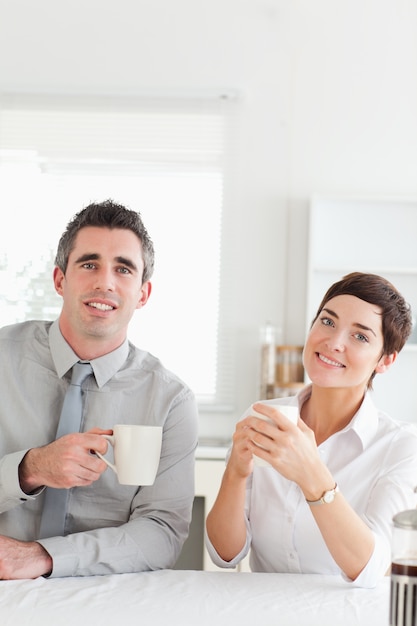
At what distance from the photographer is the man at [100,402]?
58.5 inches

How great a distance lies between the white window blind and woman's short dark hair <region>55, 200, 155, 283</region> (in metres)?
2.14

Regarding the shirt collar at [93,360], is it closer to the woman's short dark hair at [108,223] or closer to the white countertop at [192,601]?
the woman's short dark hair at [108,223]

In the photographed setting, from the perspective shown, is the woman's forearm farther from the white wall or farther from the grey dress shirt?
the white wall

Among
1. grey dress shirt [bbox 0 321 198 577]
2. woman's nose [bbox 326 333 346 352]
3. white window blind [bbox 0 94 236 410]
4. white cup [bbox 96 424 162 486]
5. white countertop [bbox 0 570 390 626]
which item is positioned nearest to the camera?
white countertop [bbox 0 570 390 626]

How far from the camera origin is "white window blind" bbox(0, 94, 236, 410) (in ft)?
12.9

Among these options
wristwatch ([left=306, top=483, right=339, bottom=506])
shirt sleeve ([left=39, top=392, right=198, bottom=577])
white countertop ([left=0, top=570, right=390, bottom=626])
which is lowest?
white countertop ([left=0, top=570, right=390, bottom=626])

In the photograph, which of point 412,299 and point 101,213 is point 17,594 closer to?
point 101,213

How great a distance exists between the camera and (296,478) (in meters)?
1.35

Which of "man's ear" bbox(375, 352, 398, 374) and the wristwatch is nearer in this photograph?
the wristwatch

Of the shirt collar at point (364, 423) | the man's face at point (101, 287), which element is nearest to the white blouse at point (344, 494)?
the shirt collar at point (364, 423)

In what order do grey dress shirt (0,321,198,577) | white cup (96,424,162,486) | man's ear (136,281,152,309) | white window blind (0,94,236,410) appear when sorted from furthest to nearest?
white window blind (0,94,236,410)
man's ear (136,281,152,309)
grey dress shirt (0,321,198,577)
white cup (96,424,162,486)


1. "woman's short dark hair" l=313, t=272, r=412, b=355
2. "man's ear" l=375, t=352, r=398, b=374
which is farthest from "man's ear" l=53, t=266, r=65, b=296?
"man's ear" l=375, t=352, r=398, b=374

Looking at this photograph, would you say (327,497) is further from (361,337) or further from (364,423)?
(361,337)

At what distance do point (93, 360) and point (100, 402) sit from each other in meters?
0.08
